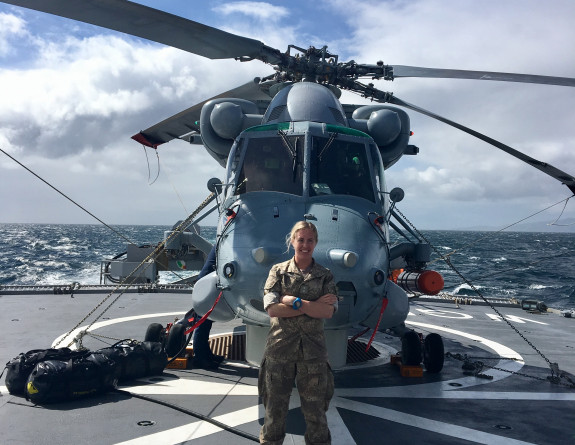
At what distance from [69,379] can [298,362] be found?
323 cm

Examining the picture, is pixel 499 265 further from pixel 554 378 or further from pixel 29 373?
pixel 29 373

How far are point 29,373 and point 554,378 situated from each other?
7.32 metres

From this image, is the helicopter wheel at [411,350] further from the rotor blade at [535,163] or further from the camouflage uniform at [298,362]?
the camouflage uniform at [298,362]

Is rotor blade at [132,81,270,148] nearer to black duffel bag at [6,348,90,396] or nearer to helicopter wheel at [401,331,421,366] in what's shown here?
helicopter wheel at [401,331,421,366]

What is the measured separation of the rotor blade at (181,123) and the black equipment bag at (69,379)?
538cm

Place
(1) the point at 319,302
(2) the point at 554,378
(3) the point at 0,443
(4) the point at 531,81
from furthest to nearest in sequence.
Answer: (4) the point at 531,81 → (2) the point at 554,378 → (3) the point at 0,443 → (1) the point at 319,302

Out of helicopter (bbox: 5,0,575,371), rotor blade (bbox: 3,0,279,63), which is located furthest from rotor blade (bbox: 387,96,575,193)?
rotor blade (bbox: 3,0,279,63)

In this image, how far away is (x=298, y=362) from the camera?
3.86 m

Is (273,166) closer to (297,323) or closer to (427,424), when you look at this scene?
(297,323)

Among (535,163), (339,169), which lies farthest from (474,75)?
(339,169)

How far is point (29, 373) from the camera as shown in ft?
19.0

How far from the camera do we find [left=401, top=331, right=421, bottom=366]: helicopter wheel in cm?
740

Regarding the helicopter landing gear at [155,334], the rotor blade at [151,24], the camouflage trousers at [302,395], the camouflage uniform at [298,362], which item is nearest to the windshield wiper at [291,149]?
the rotor blade at [151,24]

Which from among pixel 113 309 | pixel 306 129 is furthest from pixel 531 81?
pixel 113 309
